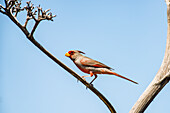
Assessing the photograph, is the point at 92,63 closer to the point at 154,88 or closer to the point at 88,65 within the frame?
the point at 88,65

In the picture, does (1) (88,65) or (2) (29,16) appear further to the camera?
(1) (88,65)

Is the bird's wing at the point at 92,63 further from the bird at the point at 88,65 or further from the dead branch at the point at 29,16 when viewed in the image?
the dead branch at the point at 29,16

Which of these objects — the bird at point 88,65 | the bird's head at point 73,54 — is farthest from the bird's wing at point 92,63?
the bird's head at point 73,54

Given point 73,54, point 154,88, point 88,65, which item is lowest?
point 154,88

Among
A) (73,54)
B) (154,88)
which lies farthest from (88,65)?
(154,88)

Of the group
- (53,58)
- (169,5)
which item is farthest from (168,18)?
(53,58)

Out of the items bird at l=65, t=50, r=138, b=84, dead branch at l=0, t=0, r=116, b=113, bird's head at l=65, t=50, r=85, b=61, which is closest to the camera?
dead branch at l=0, t=0, r=116, b=113

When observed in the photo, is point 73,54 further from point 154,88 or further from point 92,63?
point 154,88

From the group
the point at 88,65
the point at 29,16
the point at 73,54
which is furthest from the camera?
the point at 73,54

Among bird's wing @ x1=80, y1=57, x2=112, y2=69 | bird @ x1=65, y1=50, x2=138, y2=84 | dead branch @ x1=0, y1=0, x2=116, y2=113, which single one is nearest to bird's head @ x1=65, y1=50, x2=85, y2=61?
bird @ x1=65, y1=50, x2=138, y2=84

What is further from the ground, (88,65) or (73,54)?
(73,54)

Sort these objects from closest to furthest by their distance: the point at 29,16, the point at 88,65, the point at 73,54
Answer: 1. the point at 29,16
2. the point at 88,65
3. the point at 73,54

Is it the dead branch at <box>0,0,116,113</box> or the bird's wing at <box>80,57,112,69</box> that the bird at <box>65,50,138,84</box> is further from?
the dead branch at <box>0,0,116,113</box>

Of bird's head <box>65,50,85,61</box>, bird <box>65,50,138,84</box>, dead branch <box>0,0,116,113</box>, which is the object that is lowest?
bird <box>65,50,138,84</box>
